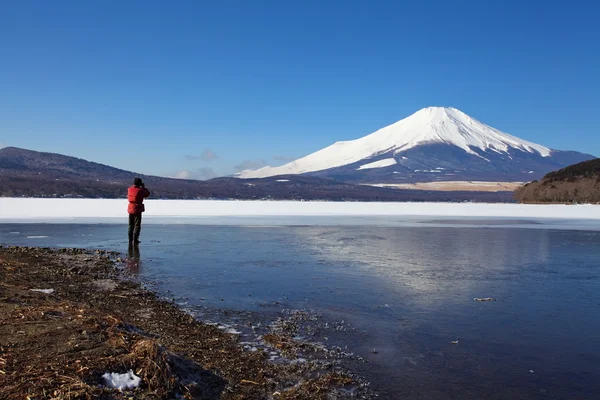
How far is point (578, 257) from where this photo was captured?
10859mm

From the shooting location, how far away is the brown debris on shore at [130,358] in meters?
2.96

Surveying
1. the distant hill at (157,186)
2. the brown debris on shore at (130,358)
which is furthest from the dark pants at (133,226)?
the distant hill at (157,186)

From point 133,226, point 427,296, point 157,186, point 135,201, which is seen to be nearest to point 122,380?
point 427,296

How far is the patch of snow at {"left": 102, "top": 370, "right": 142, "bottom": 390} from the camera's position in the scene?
3020 millimetres

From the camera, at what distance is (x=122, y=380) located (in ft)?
10.1

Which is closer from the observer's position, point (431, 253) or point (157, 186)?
point (431, 253)

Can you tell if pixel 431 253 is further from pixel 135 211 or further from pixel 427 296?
pixel 135 211

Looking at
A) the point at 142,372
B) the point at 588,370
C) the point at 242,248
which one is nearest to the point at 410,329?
the point at 588,370

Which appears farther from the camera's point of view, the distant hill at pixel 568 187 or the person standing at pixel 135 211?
the distant hill at pixel 568 187

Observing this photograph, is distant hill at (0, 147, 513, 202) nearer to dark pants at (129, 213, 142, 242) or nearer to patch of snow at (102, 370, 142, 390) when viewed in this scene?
dark pants at (129, 213, 142, 242)

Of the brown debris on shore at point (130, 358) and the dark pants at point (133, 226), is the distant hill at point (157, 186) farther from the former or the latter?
the brown debris on shore at point (130, 358)

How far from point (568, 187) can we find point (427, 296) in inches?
1784

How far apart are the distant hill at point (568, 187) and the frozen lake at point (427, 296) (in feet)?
112

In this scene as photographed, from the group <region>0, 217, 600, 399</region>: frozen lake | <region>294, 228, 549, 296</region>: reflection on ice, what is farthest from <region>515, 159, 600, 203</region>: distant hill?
<region>0, 217, 600, 399</region>: frozen lake
